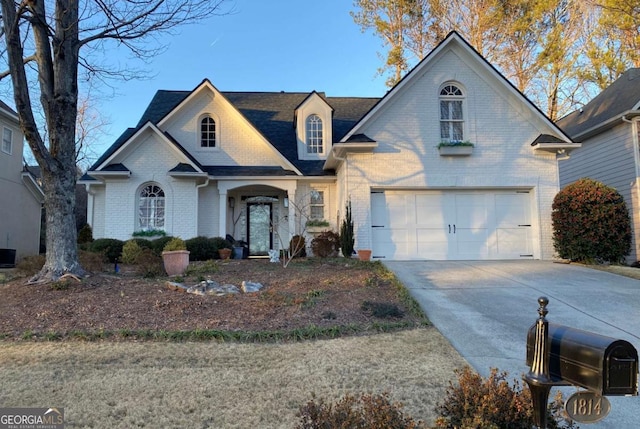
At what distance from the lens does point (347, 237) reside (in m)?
11.2

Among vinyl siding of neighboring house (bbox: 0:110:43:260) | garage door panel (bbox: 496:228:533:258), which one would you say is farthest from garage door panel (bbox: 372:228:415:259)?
vinyl siding of neighboring house (bbox: 0:110:43:260)

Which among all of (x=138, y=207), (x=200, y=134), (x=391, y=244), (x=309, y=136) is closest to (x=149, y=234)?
(x=138, y=207)

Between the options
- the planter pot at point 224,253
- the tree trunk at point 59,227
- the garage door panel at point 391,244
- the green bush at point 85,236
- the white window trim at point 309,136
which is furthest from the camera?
the white window trim at point 309,136

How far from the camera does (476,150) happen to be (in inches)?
467

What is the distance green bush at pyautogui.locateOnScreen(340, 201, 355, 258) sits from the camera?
11172mm

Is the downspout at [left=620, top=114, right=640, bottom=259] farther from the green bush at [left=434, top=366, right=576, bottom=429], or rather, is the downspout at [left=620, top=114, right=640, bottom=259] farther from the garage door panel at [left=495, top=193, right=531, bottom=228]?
the green bush at [left=434, top=366, right=576, bottom=429]

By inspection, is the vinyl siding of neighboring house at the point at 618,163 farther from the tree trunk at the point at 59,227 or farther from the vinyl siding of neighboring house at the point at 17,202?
the vinyl siding of neighboring house at the point at 17,202

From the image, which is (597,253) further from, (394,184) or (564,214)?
(394,184)

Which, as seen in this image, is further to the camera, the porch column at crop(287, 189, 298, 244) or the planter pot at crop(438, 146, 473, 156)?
the porch column at crop(287, 189, 298, 244)

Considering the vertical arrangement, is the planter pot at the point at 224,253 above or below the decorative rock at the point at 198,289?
above

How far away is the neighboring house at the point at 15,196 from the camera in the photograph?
1538 cm

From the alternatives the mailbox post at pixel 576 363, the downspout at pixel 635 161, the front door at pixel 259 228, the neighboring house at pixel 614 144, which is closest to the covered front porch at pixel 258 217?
the front door at pixel 259 228

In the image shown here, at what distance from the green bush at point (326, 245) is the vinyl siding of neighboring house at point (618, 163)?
9.49m

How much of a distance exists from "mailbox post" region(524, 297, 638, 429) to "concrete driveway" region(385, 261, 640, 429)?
1657mm
